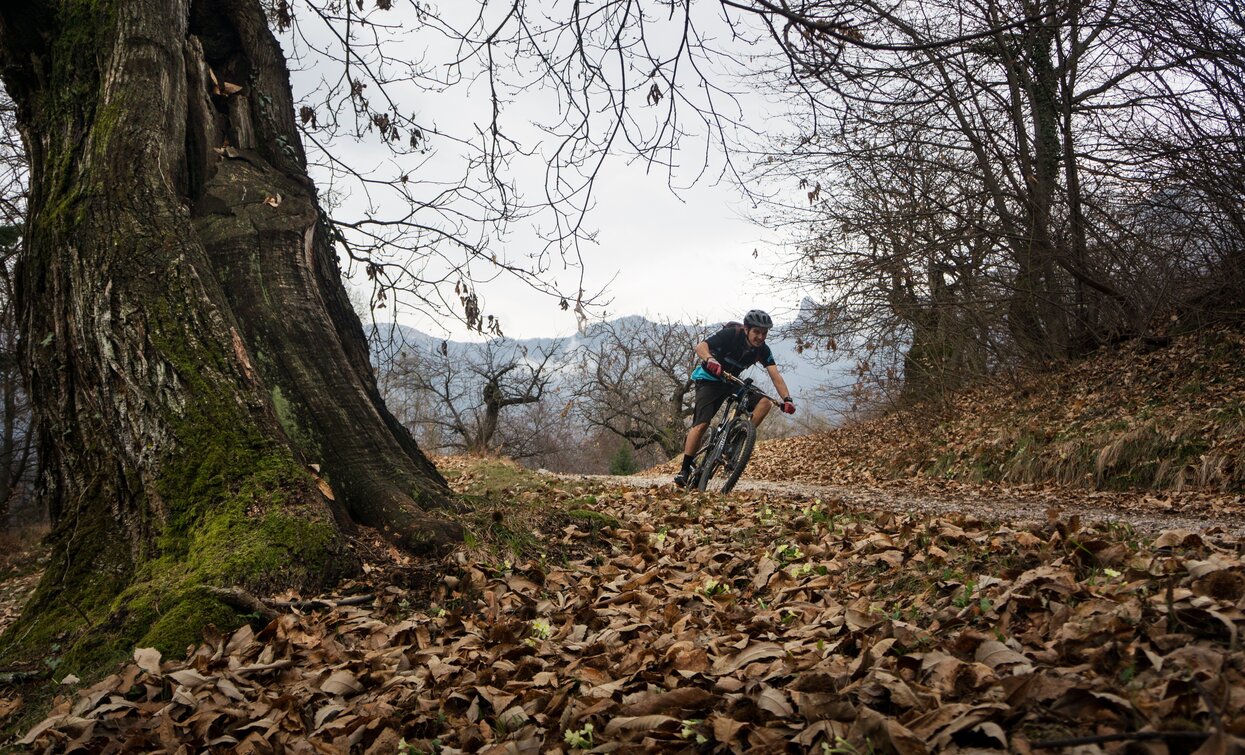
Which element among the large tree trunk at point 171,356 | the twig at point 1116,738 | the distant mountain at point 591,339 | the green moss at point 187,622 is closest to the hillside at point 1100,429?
the distant mountain at point 591,339

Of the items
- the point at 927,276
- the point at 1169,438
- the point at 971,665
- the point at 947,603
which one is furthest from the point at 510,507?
the point at 927,276

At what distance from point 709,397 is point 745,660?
20.9 feet

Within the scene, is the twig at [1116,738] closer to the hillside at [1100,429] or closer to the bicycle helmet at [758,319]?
the bicycle helmet at [758,319]

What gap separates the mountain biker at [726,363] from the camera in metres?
8.39

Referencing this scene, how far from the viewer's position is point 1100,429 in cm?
1023

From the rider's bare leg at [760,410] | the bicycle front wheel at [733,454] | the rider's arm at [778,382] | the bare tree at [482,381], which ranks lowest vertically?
the bicycle front wheel at [733,454]

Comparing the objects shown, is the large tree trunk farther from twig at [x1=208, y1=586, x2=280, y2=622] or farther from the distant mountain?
the distant mountain

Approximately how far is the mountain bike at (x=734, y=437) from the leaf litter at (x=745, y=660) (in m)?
4.03

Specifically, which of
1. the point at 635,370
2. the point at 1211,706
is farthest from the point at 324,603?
the point at 635,370

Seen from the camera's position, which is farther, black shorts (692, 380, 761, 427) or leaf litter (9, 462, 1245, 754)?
black shorts (692, 380, 761, 427)

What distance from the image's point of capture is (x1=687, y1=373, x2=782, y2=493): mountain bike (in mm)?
8336

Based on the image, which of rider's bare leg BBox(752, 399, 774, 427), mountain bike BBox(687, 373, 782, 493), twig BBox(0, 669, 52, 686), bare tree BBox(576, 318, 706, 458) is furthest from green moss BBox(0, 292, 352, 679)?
bare tree BBox(576, 318, 706, 458)

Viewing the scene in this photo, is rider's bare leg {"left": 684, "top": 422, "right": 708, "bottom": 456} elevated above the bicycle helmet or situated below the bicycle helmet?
below

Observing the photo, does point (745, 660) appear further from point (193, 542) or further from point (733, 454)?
point (733, 454)
